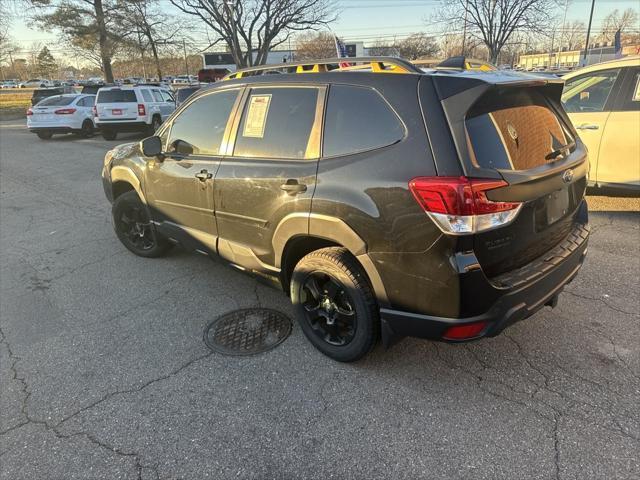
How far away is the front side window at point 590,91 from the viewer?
5.57 m

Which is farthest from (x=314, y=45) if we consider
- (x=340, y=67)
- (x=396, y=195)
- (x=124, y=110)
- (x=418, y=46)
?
(x=396, y=195)

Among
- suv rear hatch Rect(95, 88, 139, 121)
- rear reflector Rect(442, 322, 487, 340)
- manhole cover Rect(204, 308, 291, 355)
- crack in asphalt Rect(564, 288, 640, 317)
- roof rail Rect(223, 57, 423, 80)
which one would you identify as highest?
roof rail Rect(223, 57, 423, 80)

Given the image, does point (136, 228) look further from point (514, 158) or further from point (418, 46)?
point (418, 46)

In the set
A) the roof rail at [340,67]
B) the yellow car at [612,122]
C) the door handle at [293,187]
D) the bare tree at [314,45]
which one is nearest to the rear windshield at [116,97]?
the roof rail at [340,67]

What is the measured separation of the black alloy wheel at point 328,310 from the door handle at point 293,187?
54 centimetres

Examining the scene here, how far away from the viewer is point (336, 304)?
9.62ft

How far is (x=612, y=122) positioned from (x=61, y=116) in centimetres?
1745

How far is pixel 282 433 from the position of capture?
7.86ft

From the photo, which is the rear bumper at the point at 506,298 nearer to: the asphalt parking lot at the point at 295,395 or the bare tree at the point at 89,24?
the asphalt parking lot at the point at 295,395

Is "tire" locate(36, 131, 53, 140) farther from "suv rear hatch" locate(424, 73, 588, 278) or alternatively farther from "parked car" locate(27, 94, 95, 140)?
"suv rear hatch" locate(424, 73, 588, 278)

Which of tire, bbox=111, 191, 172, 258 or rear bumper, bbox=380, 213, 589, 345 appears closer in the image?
rear bumper, bbox=380, 213, 589, 345

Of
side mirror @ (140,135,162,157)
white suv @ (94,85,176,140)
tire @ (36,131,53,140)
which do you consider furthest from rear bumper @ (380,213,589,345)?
tire @ (36,131,53,140)

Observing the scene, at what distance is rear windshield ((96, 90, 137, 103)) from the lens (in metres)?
15.8

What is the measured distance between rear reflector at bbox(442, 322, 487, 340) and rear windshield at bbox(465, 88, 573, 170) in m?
0.82
